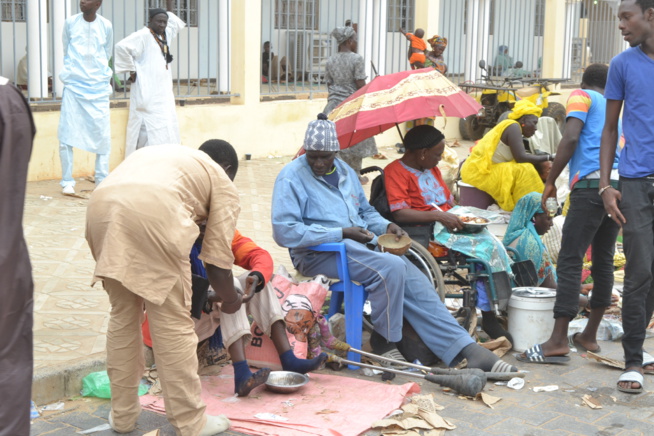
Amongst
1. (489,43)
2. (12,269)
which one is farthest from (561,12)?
(12,269)

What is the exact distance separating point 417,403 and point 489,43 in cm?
1482

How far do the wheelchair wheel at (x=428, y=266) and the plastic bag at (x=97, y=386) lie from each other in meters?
1.81

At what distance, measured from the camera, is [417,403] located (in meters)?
4.66

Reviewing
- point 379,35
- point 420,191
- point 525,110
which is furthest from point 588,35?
point 420,191

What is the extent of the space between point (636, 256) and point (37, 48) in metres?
7.39

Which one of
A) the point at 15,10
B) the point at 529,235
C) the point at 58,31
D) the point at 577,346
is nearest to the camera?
the point at 577,346

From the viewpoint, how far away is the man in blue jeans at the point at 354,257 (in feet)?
17.0

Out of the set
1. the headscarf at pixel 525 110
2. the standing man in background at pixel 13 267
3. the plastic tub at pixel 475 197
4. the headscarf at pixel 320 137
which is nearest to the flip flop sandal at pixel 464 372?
the headscarf at pixel 320 137

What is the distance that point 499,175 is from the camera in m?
7.49

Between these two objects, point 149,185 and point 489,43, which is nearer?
point 149,185

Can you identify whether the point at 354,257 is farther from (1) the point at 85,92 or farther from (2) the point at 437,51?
(2) the point at 437,51

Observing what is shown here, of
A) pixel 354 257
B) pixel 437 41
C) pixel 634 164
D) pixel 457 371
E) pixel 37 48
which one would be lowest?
pixel 457 371

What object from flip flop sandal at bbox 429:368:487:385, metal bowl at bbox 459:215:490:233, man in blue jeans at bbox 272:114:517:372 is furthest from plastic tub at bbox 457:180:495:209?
flip flop sandal at bbox 429:368:487:385

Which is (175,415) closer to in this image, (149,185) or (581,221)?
(149,185)
